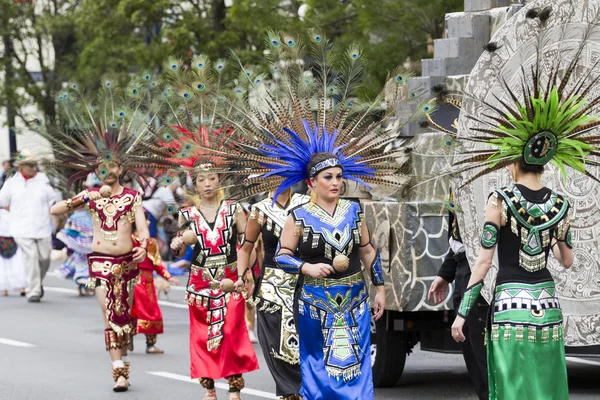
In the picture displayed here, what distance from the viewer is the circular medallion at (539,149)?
274 inches

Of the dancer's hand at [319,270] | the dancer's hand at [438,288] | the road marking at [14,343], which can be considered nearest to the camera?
the dancer's hand at [319,270]

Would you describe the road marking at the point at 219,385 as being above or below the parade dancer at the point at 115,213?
below

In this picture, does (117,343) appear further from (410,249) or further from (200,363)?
(410,249)

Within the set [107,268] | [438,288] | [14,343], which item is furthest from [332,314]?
[14,343]

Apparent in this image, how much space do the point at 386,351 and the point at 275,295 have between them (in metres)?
1.26

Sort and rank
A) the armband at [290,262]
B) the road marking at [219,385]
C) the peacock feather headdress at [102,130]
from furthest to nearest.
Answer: the peacock feather headdress at [102,130], the road marking at [219,385], the armband at [290,262]

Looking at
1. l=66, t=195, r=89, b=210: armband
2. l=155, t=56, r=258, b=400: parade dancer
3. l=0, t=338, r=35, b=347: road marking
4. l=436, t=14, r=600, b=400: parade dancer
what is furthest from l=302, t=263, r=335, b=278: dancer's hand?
l=0, t=338, r=35, b=347: road marking

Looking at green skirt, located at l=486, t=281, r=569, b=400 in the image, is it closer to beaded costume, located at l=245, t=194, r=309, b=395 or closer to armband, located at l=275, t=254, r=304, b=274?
armband, located at l=275, t=254, r=304, b=274

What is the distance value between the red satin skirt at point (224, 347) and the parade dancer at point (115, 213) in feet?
3.06

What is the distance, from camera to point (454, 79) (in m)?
9.81

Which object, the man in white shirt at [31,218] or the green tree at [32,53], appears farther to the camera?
the green tree at [32,53]

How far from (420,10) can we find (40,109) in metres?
14.6

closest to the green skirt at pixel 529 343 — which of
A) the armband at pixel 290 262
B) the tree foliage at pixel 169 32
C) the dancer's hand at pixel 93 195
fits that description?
the armband at pixel 290 262

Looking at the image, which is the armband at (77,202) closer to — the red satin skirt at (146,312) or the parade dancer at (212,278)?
the parade dancer at (212,278)
